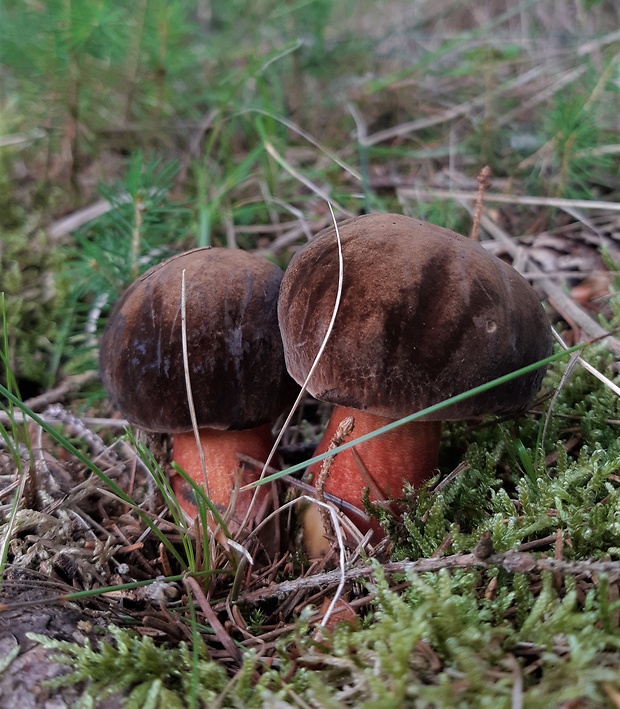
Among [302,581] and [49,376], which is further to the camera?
[49,376]

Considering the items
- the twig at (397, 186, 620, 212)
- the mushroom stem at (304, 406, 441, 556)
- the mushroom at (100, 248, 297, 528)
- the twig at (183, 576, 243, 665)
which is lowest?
the twig at (183, 576, 243, 665)

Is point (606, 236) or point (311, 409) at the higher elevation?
point (606, 236)

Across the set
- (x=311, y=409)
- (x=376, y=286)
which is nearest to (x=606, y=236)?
(x=311, y=409)

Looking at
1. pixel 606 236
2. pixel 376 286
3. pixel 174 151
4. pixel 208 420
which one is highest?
pixel 174 151

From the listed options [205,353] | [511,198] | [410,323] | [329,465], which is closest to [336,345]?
[410,323]

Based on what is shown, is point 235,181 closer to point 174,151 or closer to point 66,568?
point 174,151

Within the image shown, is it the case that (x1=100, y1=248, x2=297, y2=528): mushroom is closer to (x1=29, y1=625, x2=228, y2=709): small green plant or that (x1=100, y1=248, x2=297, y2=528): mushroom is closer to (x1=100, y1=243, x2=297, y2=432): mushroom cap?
(x1=100, y1=243, x2=297, y2=432): mushroom cap

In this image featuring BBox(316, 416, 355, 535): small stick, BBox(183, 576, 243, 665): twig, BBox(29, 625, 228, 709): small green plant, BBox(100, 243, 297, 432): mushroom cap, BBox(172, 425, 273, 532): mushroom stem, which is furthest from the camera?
BBox(172, 425, 273, 532): mushroom stem

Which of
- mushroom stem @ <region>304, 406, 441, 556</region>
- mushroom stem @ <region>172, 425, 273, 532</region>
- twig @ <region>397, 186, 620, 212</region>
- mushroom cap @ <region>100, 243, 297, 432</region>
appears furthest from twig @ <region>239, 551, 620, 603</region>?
twig @ <region>397, 186, 620, 212</region>

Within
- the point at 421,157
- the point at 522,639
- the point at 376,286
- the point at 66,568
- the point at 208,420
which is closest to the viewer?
the point at 522,639
